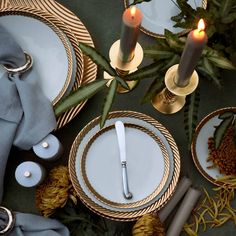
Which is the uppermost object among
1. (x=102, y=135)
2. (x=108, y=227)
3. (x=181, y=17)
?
(x=181, y=17)

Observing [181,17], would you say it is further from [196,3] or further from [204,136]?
[204,136]

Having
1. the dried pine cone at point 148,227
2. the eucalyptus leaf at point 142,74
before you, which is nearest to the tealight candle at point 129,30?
the eucalyptus leaf at point 142,74

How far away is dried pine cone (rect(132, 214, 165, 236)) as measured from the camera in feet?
2.11

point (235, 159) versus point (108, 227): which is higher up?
point (235, 159)

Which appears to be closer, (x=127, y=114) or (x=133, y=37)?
(x=133, y=37)

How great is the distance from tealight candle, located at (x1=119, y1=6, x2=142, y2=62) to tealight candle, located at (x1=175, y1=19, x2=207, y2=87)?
61 millimetres

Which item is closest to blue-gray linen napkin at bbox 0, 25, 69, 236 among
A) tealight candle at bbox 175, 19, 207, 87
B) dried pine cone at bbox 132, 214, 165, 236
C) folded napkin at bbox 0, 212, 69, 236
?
folded napkin at bbox 0, 212, 69, 236

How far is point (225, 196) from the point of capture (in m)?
0.73

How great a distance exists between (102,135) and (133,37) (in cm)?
21

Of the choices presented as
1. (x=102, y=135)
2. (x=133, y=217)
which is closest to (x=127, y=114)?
(x=102, y=135)

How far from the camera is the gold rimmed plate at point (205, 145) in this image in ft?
2.37

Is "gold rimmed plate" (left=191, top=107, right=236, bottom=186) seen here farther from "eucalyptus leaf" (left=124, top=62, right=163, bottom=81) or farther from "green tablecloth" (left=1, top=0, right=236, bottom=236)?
"eucalyptus leaf" (left=124, top=62, right=163, bottom=81)

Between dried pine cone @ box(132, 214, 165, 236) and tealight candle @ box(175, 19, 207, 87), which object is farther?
dried pine cone @ box(132, 214, 165, 236)

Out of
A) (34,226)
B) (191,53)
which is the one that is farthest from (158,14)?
(34,226)
